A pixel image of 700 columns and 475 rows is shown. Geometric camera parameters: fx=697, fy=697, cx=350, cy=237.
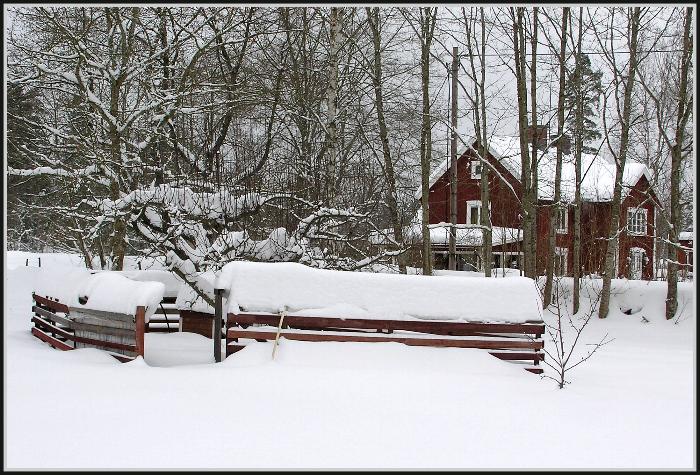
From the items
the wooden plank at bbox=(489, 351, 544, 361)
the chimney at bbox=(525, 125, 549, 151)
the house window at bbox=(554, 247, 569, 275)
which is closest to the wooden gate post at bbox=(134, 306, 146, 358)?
the wooden plank at bbox=(489, 351, 544, 361)

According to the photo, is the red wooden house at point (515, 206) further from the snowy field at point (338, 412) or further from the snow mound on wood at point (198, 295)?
the snowy field at point (338, 412)

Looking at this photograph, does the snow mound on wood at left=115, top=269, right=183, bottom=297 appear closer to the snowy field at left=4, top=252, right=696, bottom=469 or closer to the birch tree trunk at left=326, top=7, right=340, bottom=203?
the snowy field at left=4, top=252, right=696, bottom=469

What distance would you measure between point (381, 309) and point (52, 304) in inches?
206

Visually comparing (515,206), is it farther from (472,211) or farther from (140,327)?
(140,327)

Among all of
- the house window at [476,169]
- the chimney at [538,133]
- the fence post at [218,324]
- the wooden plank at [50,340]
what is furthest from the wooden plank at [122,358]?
the house window at [476,169]

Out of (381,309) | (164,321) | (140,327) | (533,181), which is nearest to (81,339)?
(140,327)

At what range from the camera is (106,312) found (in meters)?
9.01

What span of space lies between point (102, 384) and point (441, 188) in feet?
78.6

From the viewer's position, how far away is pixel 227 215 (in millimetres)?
11695

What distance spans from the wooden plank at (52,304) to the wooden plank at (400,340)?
3.15 meters

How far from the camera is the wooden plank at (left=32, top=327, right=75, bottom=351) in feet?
31.9

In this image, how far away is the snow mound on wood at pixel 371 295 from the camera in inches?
335

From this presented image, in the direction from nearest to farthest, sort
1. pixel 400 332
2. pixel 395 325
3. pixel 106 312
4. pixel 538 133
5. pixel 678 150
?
pixel 395 325, pixel 400 332, pixel 106 312, pixel 678 150, pixel 538 133

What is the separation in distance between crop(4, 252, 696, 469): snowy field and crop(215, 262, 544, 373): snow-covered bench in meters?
0.24
